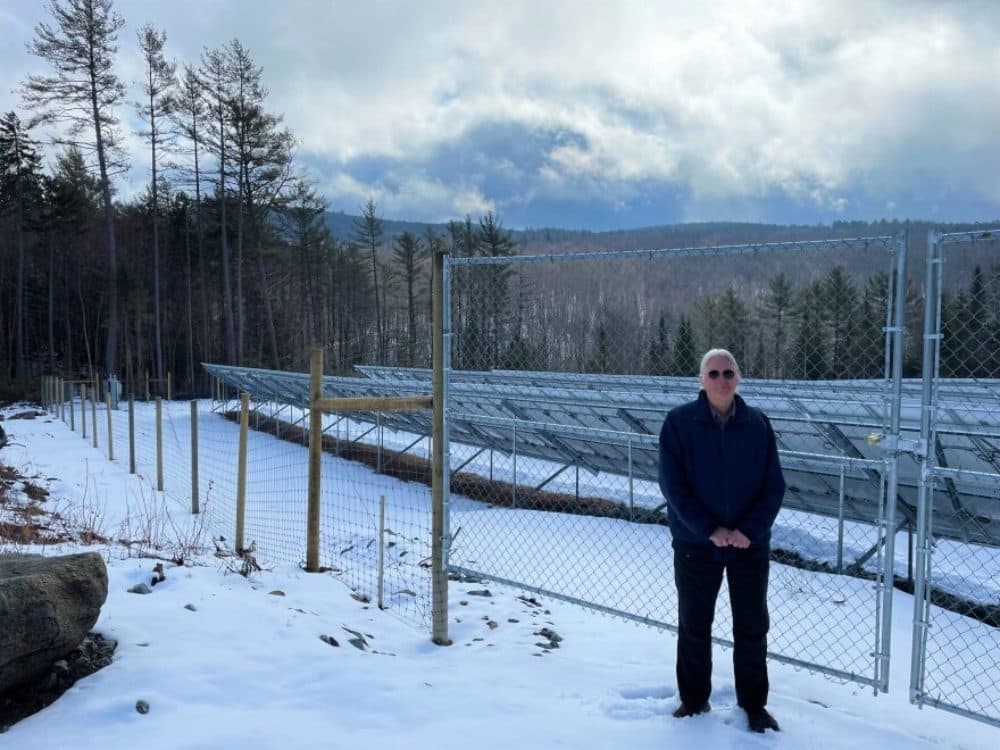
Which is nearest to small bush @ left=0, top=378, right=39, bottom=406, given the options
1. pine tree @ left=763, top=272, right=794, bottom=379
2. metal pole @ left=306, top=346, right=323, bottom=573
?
metal pole @ left=306, top=346, right=323, bottom=573

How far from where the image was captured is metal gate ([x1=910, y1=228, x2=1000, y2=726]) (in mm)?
3111

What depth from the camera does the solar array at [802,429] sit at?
6711mm

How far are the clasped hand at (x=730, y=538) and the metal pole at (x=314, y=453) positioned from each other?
309cm

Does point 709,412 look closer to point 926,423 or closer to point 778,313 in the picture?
point 926,423

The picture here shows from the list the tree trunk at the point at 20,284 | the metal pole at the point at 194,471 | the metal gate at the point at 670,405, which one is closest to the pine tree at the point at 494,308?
the metal gate at the point at 670,405

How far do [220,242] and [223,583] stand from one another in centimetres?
3226

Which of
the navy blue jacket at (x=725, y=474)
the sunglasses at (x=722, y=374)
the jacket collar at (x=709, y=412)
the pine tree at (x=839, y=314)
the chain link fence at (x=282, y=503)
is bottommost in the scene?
the chain link fence at (x=282, y=503)

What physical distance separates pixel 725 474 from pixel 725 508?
0.15m

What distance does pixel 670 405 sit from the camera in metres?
8.17

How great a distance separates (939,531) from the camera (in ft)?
26.7

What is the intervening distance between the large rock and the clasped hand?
2.80m

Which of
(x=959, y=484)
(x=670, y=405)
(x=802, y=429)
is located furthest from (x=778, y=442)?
(x=959, y=484)

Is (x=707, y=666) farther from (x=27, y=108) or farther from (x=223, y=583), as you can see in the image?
(x=27, y=108)

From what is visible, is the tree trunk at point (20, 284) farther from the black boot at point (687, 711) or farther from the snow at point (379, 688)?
the black boot at point (687, 711)
